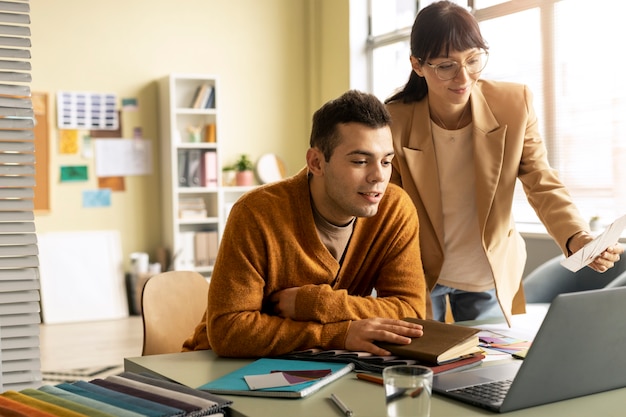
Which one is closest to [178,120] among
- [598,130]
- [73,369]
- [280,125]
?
[280,125]

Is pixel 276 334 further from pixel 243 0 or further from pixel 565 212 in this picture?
pixel 243 0

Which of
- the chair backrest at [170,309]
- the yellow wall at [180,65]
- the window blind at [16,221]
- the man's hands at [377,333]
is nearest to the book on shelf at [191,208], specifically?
the yellow wall at [180,65]

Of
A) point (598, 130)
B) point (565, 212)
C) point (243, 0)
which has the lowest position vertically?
point (565, 212)

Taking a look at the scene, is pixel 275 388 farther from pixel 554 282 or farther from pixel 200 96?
pixel 200 96

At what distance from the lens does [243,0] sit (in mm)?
6867

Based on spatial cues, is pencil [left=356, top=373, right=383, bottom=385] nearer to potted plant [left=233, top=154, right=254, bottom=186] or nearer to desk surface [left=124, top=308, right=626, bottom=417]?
desk surface [left=124, top=308, right=626, bottom=417]

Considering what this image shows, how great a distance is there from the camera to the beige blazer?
7.27 ft

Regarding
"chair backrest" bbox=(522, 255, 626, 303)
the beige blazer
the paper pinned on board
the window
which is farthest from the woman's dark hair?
the window

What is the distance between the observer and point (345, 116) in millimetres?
1837

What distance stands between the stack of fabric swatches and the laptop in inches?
16.4

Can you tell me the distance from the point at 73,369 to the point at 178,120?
2.57m

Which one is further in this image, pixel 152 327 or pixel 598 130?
pixel 598 130

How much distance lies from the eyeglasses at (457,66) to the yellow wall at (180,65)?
15.0 ft

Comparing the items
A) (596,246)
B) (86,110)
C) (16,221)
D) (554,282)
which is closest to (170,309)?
(16,221)
